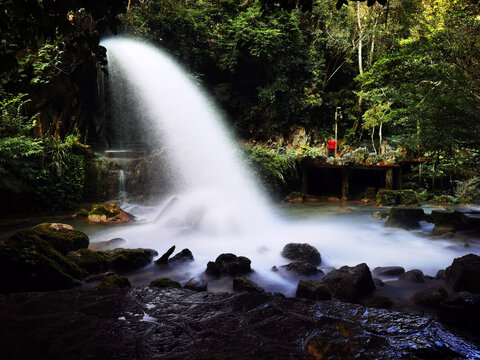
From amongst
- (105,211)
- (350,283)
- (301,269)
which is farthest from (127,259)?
(105,211)

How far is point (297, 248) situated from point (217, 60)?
15.3 metres

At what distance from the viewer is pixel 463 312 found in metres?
3.06

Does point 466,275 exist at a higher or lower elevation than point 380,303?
higher

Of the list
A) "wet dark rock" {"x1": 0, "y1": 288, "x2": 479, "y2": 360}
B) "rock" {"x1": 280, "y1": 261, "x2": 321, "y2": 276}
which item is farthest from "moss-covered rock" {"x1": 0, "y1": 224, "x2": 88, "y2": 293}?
"rock" {"x1": 280, "y1": 261, "x2": 321, "y2": 276}

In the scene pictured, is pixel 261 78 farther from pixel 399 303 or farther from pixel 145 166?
pixel 399 303

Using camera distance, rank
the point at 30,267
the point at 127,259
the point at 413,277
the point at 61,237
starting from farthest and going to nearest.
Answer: the point at 61,237, the point at 127,259, the point at 413,277, the point at 30,267

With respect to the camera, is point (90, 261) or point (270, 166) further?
point (270, 166)

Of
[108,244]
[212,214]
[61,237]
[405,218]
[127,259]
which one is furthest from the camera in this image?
[405,218]

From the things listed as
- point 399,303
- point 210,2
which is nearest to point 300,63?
point 210,2

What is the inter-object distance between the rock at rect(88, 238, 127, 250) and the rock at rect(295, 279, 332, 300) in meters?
4.77

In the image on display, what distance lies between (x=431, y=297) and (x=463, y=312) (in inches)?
26.3

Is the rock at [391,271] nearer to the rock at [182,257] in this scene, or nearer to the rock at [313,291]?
the rock at [313,291]

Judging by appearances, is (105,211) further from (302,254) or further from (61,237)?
(302,254)

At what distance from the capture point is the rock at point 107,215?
30.9 ft
